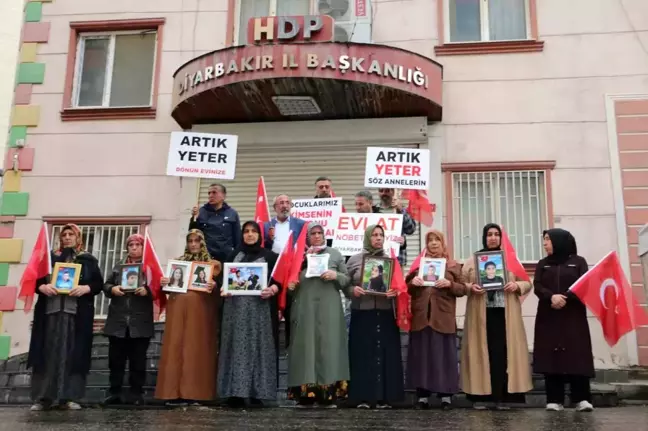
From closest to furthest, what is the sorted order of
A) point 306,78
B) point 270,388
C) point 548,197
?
point 270,388, point 306,78, point 548,197

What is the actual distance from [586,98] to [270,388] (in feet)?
21.5

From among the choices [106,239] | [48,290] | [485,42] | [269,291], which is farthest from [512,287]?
[106,239]

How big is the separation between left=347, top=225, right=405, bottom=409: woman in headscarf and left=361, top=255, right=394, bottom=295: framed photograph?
4 centimetres

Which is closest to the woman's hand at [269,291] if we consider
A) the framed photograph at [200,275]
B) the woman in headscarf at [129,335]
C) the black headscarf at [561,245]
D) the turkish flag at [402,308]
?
the framed photograph at [200,275]

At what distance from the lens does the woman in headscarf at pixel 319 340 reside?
5.96 m

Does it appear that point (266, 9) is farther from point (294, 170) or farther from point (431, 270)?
point (431, 270)

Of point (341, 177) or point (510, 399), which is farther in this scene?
point (341, 177)

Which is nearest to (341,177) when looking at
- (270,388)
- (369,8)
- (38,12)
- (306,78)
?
(306,78)

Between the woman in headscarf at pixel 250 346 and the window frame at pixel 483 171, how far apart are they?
3.98 meters

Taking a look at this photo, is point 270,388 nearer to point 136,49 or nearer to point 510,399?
point 510,399

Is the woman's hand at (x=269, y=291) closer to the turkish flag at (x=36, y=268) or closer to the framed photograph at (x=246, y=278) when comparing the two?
the framed photograph at (x=246, y=278)

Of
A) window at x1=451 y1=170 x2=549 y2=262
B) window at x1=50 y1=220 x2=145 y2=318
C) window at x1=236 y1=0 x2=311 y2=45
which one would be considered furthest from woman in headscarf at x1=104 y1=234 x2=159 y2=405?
window at x1=236 y1=0 x2=311 y2=45

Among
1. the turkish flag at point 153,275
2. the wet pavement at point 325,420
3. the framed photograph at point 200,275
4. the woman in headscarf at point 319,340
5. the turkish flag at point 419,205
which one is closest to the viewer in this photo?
the wet pavement at point 325,420

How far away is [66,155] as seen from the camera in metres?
10.5
